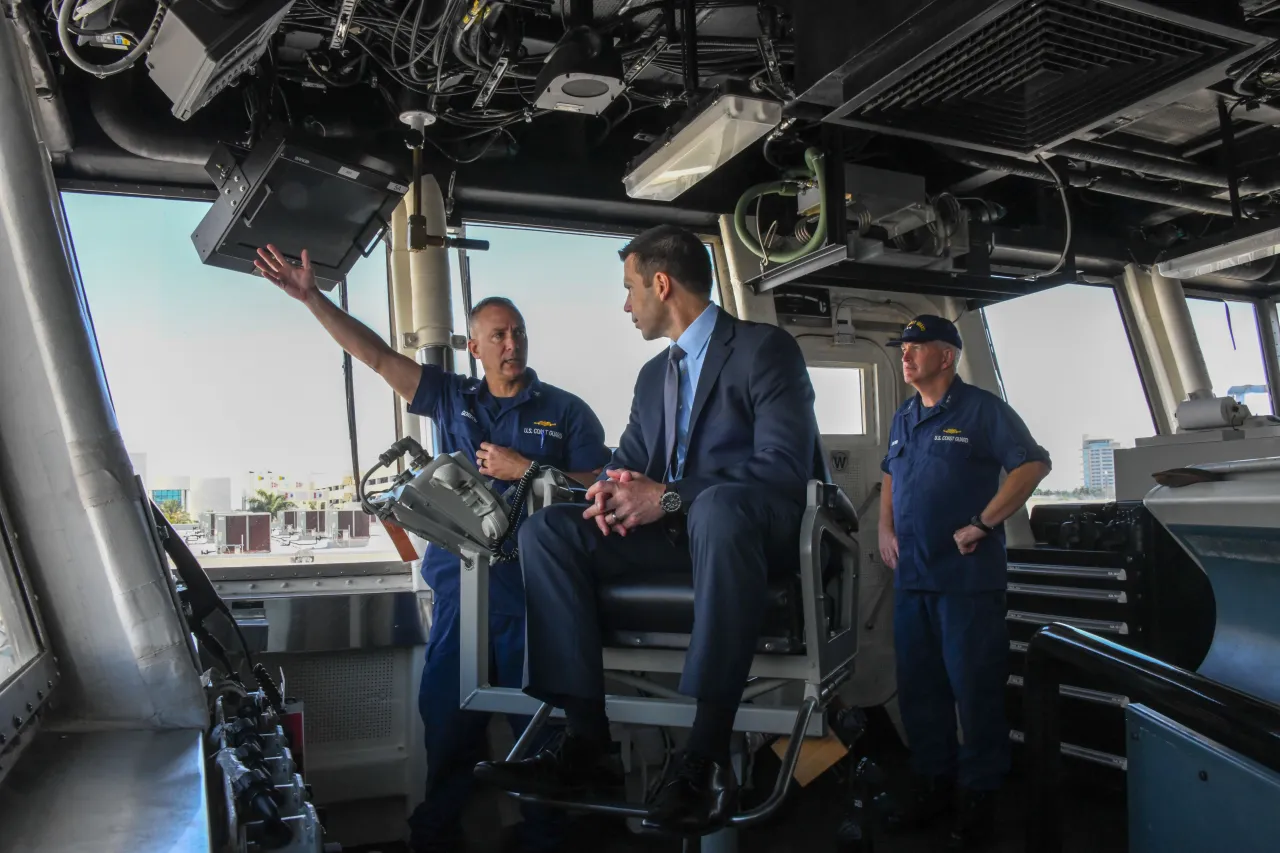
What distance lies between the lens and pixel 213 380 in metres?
3.56

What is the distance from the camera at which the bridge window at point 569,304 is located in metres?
4.02

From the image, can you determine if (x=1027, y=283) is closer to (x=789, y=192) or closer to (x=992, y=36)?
(x=789, y=192)

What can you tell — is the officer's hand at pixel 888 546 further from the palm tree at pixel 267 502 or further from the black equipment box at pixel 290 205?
the palm tree at pixel 267 502

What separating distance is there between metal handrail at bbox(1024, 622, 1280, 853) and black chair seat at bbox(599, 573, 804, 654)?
51 centimetres

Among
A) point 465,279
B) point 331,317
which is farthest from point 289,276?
point 465,279

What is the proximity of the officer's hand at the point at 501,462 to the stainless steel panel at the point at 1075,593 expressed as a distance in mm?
2163

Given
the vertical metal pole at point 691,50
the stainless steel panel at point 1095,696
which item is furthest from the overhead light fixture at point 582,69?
the stainless steel panel at point 1095,696

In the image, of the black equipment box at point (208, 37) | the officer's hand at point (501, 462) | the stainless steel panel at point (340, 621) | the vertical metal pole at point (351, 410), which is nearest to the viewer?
the black equipment box at point (208, 37)

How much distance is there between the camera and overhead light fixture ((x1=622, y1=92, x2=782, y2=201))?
9.29 ft

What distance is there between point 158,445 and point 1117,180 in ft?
13.7

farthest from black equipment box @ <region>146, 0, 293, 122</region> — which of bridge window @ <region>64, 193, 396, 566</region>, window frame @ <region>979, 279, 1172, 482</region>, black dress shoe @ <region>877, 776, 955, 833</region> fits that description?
window frame @ <region>979, 279, 1172, 482</region>

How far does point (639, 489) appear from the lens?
1.85 m

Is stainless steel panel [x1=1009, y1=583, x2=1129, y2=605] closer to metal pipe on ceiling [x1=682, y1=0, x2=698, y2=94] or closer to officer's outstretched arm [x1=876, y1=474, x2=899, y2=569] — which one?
officer's outstretched arm [x1=876, y1=474, x2=899, y2=569]

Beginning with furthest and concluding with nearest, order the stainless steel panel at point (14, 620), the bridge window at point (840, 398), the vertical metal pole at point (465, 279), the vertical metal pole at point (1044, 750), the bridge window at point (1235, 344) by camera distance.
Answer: the bridge window at point (1235, 344), the bridge window at point (840, 398), the vertical metal pole at point (465, 279), the stainless steel panel at point (14, 620), the vertical metal pole at point (1044, 750)
